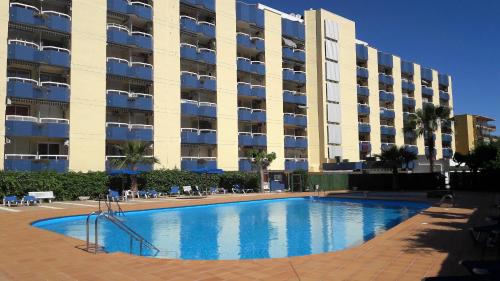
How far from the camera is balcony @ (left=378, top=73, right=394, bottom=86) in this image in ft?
193

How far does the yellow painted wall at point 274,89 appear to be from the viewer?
44.4 m

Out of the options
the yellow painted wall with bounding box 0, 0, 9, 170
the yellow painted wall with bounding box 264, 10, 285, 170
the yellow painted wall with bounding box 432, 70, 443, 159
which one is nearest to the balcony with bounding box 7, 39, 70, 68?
the yellow painted wall with bounding box 0, 0, 9, 170

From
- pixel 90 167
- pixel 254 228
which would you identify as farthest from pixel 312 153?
pixel 254 228

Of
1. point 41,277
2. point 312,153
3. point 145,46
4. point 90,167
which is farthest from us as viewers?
point 312,153

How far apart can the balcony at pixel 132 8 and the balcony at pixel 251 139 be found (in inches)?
552

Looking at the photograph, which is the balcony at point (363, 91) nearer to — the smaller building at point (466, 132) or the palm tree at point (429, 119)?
the palm tree at point (429, 119)

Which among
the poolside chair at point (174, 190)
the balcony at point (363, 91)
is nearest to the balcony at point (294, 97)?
the balcony at point (363, 91)

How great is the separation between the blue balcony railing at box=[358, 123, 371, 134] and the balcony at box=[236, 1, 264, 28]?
19104 mm

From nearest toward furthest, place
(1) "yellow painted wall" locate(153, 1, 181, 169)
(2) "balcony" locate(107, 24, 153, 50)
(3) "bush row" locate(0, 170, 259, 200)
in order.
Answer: (3) "bush row" locate(0, 170, 259, 200), (2) "balcony" locate(107, 24, 153, 50), (1) "yellow painted wall" locate(153, 1, 181, 169)

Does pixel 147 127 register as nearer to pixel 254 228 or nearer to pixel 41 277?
pixel 254 228

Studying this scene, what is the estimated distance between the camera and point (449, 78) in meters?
74.0

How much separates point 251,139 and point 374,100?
23.0 meters

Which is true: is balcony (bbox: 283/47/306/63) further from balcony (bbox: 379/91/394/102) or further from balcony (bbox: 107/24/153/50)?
balcony (bbox: 107/24/153/50)

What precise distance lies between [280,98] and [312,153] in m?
8.22
